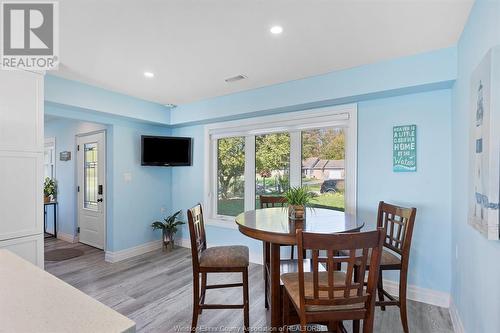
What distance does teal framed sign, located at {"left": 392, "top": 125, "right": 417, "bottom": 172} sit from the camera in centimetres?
266

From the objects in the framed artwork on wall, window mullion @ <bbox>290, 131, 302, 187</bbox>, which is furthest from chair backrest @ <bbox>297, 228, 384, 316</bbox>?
window mullion @ <bbox>290, 131, 302, 187</bbox>

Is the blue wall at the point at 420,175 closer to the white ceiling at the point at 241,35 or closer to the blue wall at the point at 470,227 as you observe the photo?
the blue wall at the point at 470,227

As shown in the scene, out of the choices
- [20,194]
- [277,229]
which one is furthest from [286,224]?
[20,194]

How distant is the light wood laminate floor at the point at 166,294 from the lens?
88.7 inches

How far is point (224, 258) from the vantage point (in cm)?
214

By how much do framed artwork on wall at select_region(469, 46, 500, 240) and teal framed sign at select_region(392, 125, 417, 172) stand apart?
1.07m

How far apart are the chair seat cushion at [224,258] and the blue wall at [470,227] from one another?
1533 mm

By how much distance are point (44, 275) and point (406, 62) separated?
3125 mm

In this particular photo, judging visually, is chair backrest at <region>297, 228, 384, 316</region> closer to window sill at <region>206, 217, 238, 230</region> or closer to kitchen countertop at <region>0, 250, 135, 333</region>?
kitchen countertop at <region>0, 250, 135, 333</region>

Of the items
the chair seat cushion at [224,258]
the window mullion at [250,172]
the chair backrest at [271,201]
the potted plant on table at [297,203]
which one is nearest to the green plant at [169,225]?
the window mullion at [250,172]

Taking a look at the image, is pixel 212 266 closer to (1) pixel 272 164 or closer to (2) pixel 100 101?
(1) pixel 272 164

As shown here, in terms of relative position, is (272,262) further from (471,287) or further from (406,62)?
(406,62)

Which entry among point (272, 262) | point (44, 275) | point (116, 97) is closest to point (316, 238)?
point (272, 262)

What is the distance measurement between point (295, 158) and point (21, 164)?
9.58 ft
